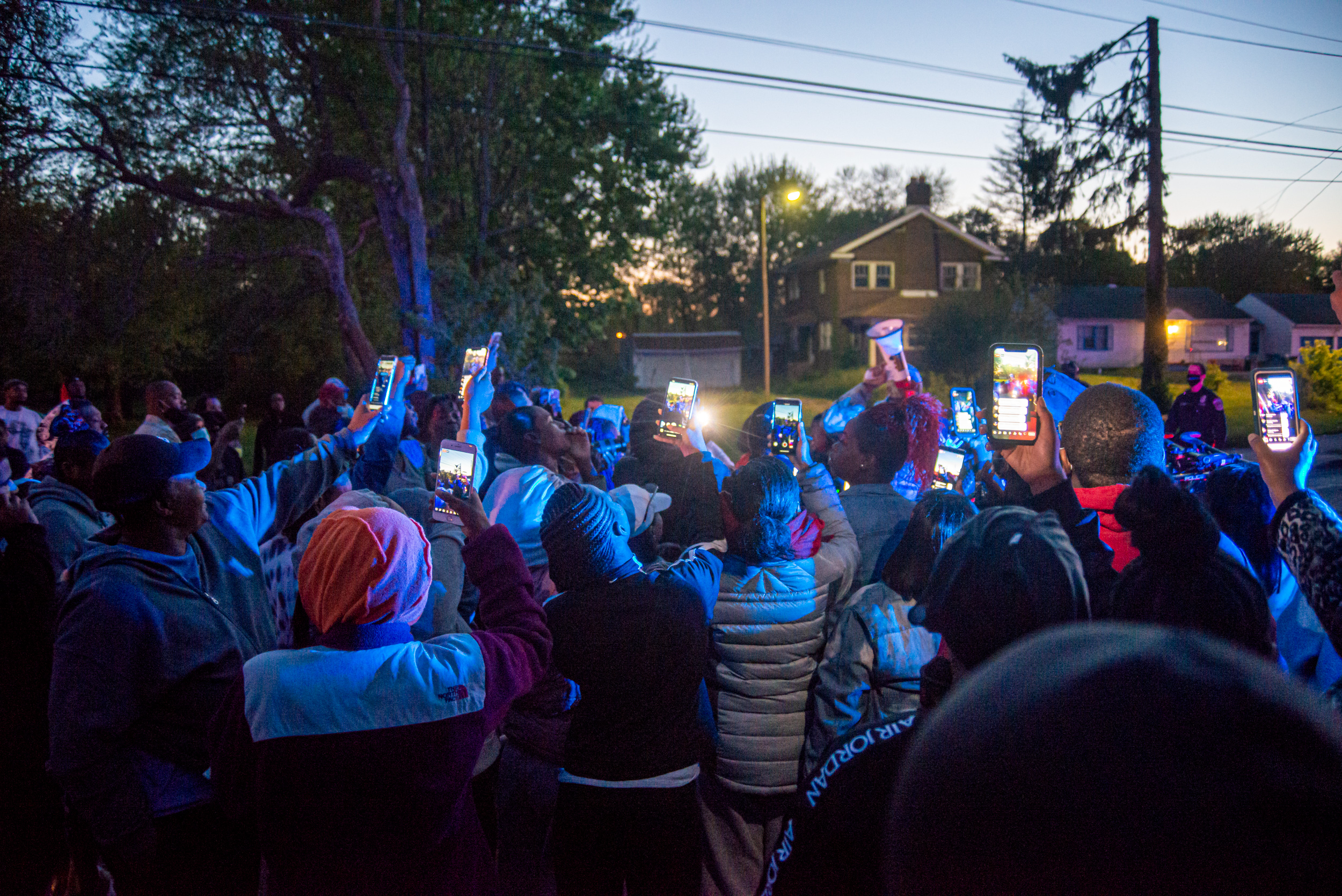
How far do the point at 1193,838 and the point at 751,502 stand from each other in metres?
2.33

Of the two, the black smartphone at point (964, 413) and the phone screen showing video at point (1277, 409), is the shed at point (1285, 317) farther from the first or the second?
the phone screen showing video at point (1277, 409)

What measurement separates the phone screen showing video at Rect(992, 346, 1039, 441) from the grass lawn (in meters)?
10.9

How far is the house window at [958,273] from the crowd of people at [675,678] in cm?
4046

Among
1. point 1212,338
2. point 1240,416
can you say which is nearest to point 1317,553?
point 1240,416

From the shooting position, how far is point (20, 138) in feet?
44.2

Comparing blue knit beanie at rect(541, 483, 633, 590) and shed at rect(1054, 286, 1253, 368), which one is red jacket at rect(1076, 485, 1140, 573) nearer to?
blue knit beanie at rect(541, 483, 633, 590)

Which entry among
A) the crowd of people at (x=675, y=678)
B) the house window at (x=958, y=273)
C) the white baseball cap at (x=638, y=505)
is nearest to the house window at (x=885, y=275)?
the house window at (x=958, y=273)

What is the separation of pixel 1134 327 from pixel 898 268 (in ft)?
53.5

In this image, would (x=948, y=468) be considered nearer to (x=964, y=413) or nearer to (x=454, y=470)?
(x=964, y=413)

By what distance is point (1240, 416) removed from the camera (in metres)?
22.8

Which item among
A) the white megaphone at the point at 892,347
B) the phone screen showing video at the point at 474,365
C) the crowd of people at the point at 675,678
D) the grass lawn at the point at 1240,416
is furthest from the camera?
the grass lawn at the point at 1240,416

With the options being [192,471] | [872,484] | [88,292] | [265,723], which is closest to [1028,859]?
[265,723]

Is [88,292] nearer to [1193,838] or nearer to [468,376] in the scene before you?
[468,376]

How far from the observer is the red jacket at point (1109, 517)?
259cm
